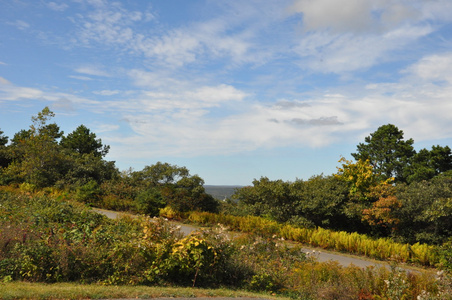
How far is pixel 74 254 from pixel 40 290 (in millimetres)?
1159

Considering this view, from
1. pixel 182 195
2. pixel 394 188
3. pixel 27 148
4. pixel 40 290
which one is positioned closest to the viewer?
pixel 40 290

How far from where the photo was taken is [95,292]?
5480mm

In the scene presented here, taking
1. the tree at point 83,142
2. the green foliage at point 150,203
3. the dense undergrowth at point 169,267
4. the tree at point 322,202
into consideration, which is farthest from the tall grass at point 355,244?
the tree at point 83,142

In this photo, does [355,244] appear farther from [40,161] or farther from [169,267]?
[40,161]

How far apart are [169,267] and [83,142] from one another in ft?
134

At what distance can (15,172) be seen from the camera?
2494 cm

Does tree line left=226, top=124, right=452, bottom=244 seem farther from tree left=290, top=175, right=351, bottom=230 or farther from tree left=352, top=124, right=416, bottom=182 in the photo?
tree left=352, top=124, right=416, bottom=182

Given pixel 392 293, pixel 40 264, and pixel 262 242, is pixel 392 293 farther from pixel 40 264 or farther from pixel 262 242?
pixel 40 264

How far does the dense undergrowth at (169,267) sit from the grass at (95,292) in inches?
15.0

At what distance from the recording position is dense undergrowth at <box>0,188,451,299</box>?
6160 mm

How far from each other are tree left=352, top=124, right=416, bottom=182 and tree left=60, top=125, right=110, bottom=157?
32277 millimetres

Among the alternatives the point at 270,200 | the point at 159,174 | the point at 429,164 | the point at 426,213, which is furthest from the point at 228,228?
the point at 429,164

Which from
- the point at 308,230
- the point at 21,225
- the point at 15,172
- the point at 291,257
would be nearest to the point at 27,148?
the point at 15,172

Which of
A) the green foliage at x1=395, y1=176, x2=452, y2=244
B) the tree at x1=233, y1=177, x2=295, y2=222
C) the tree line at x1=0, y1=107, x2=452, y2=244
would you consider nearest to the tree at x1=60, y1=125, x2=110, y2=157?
the tree line at x1=0, y1=107, x2=452, y2=244
